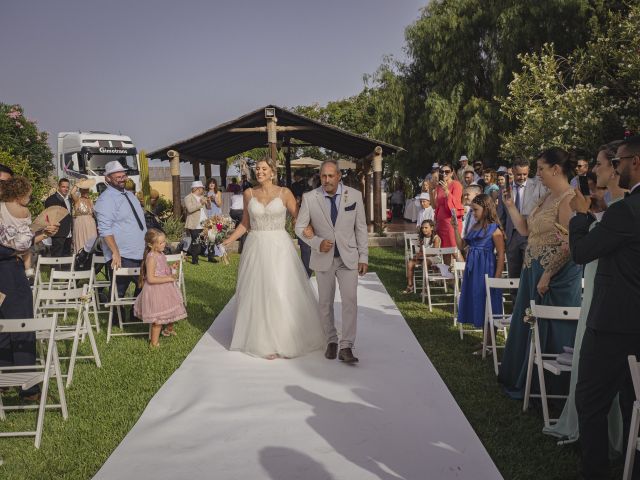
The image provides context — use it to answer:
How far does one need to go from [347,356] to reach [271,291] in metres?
1.10

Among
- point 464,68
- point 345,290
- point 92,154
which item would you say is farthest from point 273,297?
point 92,154

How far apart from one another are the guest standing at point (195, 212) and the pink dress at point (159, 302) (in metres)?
7.13

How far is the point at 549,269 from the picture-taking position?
4.59 metres

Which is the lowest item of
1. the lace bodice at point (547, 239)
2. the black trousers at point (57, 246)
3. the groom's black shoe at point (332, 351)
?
the groom's black shoe at point (332, 351)

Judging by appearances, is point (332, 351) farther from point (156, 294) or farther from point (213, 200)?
point (213, 200)

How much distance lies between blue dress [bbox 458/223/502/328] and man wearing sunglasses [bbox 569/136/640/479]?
321 centimetres

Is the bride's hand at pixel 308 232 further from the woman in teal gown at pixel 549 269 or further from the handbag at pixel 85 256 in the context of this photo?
the handbag at pixel 85 256

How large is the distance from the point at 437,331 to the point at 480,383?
1996 mm

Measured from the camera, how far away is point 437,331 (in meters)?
7.39

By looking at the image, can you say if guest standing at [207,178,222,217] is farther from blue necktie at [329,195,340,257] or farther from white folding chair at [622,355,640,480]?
white folding chair at [622,355,640,480]

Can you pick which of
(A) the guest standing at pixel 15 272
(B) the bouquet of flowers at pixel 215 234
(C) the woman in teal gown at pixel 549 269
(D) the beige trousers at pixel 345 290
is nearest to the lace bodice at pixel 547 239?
(C) the woman in teal gown at pixel 549 269

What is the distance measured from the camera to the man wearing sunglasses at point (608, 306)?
303cm

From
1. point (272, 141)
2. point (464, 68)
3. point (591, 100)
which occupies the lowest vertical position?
point (272, 141)

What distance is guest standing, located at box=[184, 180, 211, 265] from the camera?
14.3 meters
